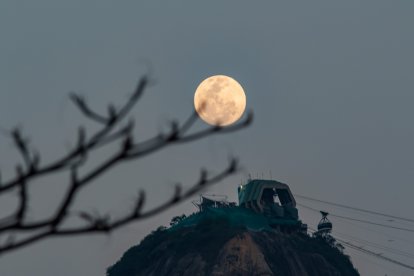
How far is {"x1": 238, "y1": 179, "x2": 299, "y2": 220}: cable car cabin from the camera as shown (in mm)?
170250

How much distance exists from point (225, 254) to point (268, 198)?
63.0 feet

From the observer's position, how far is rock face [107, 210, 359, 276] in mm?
161125

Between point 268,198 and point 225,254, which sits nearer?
point 225,254

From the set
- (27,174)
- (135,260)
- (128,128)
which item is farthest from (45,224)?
(135,260)

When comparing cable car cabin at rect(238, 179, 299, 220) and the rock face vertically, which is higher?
cable car cabin at rect(238, 179, 299, 220)

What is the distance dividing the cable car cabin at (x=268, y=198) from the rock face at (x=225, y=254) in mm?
4252

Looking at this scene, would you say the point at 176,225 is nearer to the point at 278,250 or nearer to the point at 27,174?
the point at 278,250

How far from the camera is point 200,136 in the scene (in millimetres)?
4637

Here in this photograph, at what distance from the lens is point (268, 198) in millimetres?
175250

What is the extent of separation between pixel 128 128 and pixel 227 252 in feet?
521

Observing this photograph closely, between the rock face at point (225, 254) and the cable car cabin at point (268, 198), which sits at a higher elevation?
the cable car cabin at point (268, 198)

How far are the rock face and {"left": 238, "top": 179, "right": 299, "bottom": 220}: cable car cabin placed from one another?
425cm

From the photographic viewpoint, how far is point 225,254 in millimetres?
161250

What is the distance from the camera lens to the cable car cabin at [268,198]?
559 ft
